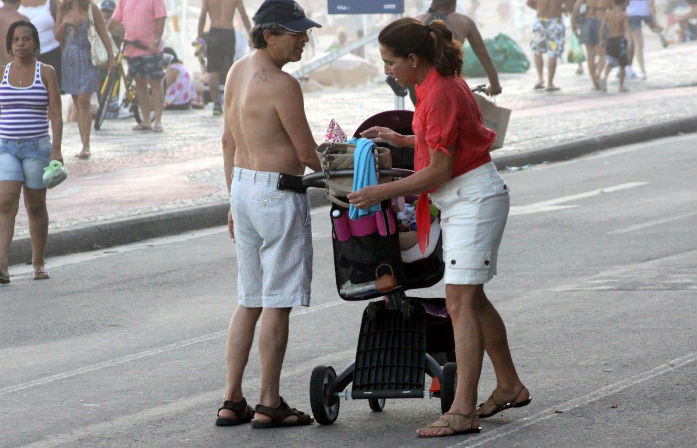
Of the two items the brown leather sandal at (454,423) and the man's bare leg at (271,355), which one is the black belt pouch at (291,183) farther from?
the brown leather sandal at (454,423)

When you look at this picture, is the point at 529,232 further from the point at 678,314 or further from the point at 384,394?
the point at 384,394

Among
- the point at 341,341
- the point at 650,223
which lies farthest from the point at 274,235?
the point at 650,223

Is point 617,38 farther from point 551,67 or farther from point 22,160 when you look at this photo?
point 22,160

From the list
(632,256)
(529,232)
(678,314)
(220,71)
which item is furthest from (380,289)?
(220,71)

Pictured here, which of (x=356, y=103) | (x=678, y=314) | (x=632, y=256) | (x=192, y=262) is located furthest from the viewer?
(x=356, y=103)

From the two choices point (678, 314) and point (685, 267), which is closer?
point (678, 314)

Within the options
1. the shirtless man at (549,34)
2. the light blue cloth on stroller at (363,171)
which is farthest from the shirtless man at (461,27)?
the shirtless man at (549,34)

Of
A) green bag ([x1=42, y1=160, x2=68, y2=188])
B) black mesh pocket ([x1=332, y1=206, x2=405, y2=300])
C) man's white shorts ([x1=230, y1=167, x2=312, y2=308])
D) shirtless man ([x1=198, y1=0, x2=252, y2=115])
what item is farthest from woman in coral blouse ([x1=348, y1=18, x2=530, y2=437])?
shirtless man ([x1=198, y1=0, x2=252, y2=115])

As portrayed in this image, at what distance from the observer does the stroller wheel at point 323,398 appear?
593cm

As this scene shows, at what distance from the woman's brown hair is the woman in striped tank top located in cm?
496

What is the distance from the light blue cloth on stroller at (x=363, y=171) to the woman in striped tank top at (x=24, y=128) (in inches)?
193

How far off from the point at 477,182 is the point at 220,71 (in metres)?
15.4

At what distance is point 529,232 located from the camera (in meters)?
11.2

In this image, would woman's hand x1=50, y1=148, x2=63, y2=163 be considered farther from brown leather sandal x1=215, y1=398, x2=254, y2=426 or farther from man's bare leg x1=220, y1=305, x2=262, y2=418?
brown leather sandal x1=215, y1=398, x2=254, y2=426
